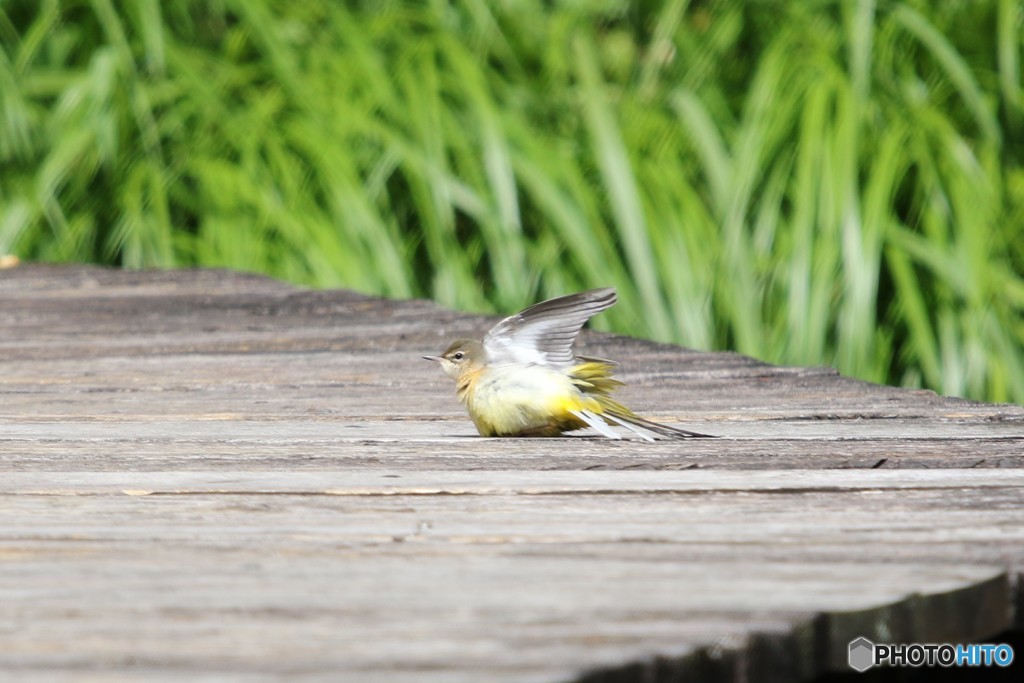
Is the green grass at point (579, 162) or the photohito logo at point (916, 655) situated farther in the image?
the green grass at point (579, 162)

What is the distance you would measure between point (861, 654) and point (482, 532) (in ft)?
1.29

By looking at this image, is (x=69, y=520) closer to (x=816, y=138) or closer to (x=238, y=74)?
(x=816, y=138)

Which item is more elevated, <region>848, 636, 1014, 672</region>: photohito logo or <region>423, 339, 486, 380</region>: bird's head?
<region>423, 339, 486, 380</region>: bird's head

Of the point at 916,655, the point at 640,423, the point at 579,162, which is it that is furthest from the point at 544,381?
the point at 579,162

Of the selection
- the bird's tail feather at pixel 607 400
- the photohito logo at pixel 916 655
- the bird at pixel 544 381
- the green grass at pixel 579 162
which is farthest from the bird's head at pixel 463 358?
the green grass at pixel 579 162

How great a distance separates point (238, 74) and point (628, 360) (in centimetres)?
222

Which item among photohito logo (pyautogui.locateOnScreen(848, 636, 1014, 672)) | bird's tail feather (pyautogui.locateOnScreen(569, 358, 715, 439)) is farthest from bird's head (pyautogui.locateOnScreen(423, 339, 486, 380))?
photohito logo (pyautogui.locateOnScreen(848, 636, 1014, 672))

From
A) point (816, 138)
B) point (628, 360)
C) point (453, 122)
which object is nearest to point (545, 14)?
point (453, 122)

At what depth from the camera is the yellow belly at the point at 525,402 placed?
6.16 feet

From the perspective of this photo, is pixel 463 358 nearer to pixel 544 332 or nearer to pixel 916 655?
pixel 544 332

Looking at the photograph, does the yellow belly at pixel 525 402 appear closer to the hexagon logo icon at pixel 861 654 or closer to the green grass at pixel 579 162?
the hexagon logo icon at pixel 861 654

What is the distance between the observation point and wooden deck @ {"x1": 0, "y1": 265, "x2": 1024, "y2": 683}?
0.93 meters

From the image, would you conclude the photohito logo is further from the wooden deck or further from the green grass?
the green grass

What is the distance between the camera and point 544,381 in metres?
1.90
